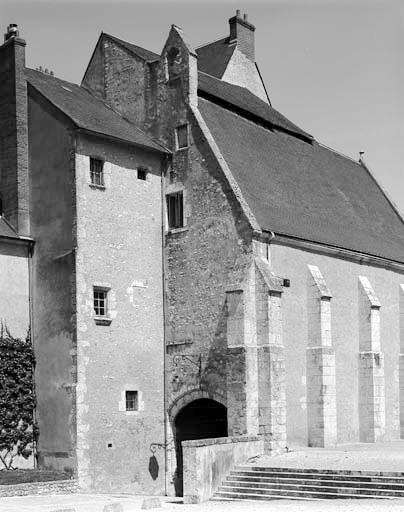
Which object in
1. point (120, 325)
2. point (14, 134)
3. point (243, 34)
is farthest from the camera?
point (243, 34)

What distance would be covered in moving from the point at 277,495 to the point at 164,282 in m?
10.6

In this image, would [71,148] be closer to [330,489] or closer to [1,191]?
[1,191]

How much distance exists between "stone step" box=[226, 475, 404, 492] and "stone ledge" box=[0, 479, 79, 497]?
5.37 metres

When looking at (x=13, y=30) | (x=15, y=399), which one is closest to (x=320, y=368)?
(x=15, y=399)

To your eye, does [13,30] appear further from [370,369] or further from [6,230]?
[370,369]

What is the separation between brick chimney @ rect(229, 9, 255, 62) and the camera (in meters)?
45.9

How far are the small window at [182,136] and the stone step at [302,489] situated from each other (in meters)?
13.2

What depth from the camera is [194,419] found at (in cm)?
3269

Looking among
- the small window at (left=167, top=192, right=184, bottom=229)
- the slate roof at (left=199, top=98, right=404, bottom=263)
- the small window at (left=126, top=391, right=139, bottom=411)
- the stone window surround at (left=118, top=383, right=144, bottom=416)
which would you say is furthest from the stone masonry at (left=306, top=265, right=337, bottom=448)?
the small window at (left=126, top=391, right=139, bottom=411)

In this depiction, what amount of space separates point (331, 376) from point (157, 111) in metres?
12.3

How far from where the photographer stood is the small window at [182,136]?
33.0m

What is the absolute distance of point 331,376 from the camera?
32938mm

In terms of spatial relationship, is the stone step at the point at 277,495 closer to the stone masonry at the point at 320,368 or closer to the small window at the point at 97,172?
the stone masonry at the point at 320,368

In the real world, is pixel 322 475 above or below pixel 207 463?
below
